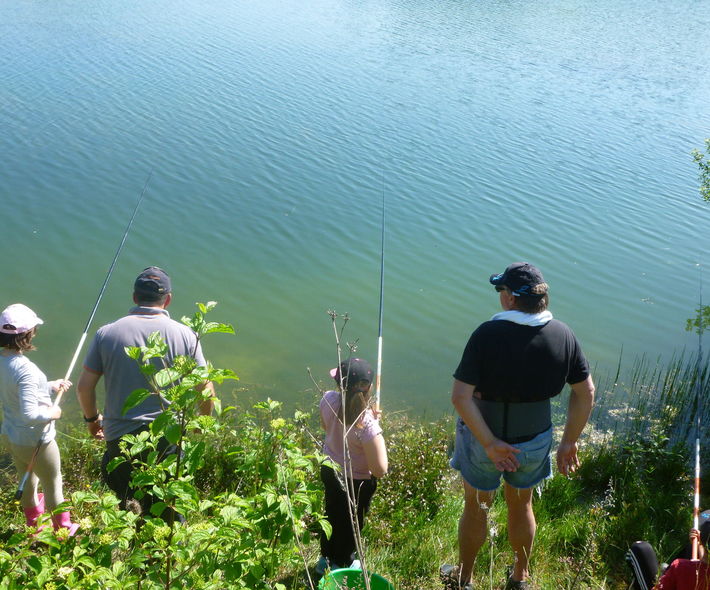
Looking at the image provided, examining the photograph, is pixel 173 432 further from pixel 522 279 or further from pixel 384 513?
pixel 384 513

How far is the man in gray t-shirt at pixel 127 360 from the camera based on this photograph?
3.27m

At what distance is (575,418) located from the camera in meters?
3.28

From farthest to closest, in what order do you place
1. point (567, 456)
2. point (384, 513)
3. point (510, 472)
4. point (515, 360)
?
point (384, 513), point (567, 456), point (510, 472), point (515, 360)

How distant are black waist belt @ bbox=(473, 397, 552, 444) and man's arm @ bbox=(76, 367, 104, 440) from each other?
1.69 metres

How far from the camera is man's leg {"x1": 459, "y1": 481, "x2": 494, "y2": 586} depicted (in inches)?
129

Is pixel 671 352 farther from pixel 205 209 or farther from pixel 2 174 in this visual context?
pixel 2 174

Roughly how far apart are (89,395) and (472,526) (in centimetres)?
181

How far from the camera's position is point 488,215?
9.91 metres

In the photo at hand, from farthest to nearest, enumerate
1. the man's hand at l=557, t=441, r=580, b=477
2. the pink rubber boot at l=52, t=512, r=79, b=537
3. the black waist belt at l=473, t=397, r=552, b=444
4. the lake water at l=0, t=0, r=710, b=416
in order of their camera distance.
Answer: the lake water at l=0, t=0, r=710, b=416, the pink rubber boot at l=52, t=512, r=79, b=537, the man's hand at l=557, t=441, r=580, b=477, the black waist belt at l=473, t=397, r=552, b=444

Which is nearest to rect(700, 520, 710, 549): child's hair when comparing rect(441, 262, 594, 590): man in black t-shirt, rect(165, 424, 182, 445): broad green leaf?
rect(441, 262, 594, 590): man in black t-shirt

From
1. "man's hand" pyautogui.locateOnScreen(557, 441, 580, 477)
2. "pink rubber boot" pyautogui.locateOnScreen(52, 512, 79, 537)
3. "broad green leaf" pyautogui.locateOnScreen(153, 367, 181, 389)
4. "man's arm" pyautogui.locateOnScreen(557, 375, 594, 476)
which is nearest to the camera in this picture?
"broad green leaf" pyautogui.locateOnScreen(153, 367, 181, 389)

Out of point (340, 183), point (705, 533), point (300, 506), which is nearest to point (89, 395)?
point (300, 506)

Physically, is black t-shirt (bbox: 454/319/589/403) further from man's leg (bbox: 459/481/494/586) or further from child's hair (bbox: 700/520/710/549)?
child's hair (bbox: 700/520/710/549)

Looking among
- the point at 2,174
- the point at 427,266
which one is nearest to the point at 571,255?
the point at 427,266
